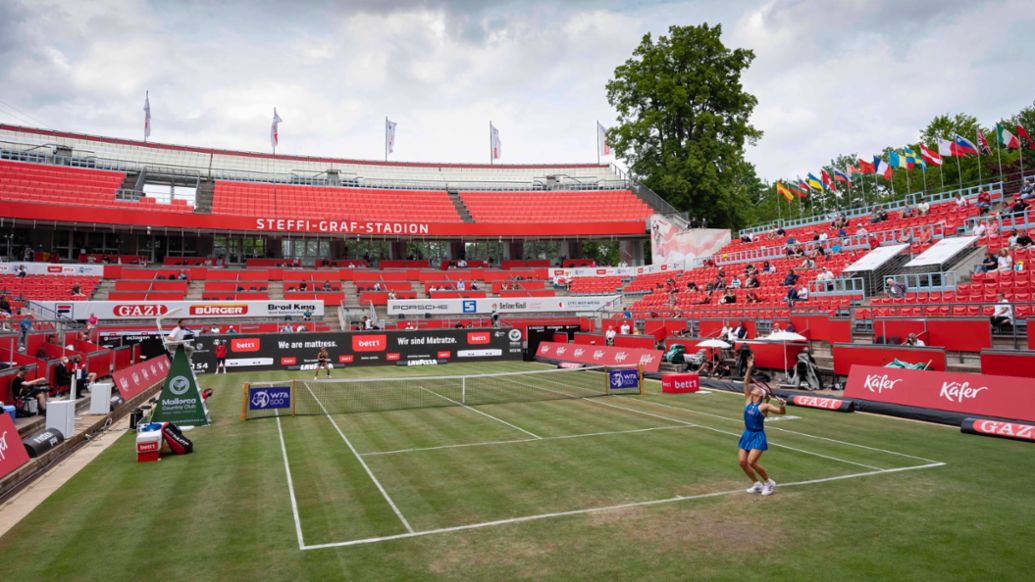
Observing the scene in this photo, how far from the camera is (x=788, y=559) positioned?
805cm

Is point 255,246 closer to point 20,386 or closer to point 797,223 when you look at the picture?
point 20,386

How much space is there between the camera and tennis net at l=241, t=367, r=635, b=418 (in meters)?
21.0

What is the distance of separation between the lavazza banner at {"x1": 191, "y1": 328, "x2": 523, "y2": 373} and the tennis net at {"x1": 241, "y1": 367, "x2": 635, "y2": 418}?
8744mm

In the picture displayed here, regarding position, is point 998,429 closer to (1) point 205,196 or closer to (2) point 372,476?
(2) point 372,476

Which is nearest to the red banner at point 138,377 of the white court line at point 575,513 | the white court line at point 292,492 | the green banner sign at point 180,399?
the green banner sign at point 180,399

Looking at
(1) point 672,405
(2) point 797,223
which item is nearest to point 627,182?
(2) point 797,223

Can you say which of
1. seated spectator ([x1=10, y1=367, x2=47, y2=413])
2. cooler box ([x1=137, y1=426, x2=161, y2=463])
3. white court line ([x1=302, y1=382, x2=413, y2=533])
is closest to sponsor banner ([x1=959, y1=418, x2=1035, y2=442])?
white court line ([x1=302, y1=382, x2=413, y2=533])

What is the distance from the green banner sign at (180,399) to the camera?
59.4 feet

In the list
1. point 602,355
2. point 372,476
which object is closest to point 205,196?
point 602,355

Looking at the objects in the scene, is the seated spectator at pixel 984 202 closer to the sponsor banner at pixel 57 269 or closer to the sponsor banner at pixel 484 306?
the sponsor banner at pixel 484 306

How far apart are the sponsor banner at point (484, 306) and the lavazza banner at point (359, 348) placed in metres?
2.54

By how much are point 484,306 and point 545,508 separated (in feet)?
115

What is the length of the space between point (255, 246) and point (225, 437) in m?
50.2

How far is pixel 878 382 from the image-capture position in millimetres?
19469
